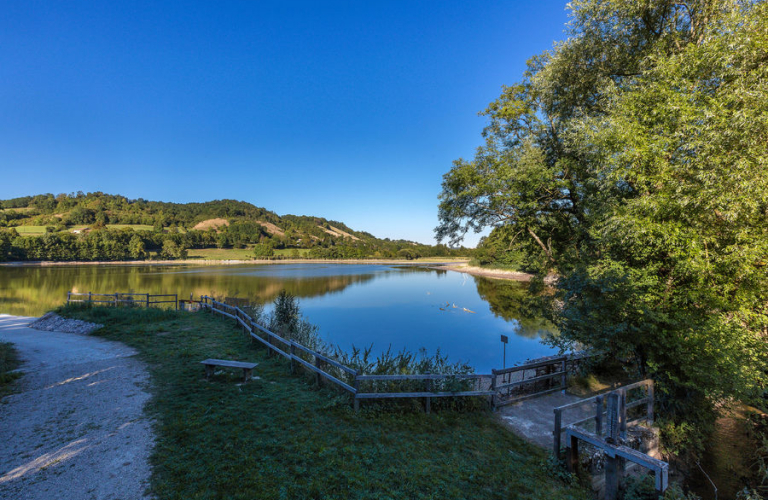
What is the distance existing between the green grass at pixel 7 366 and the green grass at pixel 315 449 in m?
2.88

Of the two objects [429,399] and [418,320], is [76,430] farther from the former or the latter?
[418,320]

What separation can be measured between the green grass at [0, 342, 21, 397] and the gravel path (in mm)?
184

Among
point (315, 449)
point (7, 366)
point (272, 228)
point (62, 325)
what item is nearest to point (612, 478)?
point (315, 449)

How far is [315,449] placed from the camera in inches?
191

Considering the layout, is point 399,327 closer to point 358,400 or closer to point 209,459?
point 358,400

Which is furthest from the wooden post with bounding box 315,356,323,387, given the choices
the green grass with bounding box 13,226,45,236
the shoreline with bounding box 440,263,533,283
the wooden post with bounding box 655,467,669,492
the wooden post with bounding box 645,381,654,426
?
the green grass with bounding box 13,226,45,236

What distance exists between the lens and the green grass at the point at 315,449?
4.01 m

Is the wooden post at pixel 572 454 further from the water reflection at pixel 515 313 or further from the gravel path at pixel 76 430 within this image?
the water reflection at pixel 515 313

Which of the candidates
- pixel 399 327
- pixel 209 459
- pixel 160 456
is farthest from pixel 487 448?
pixel 399 327

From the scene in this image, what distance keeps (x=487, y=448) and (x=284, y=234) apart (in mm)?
165073

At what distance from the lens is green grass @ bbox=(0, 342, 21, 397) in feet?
22.6

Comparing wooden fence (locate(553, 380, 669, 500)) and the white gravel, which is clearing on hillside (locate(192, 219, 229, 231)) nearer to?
the white gravel

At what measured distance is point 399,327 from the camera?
834 inches

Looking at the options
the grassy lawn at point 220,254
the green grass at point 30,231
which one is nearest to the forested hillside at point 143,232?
the green grass at point 30,231
